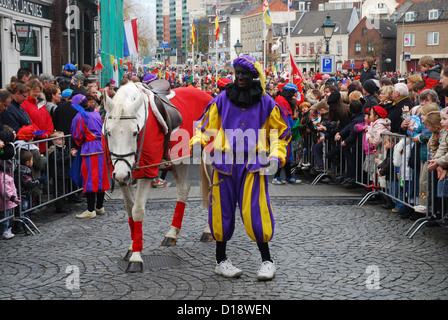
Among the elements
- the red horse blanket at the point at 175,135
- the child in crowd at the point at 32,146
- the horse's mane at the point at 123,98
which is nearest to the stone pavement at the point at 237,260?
Answer: the child in crowd at the point at 32,146

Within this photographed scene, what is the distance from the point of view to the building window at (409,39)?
7328 centimetres

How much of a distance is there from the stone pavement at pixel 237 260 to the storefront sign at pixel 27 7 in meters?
8.39

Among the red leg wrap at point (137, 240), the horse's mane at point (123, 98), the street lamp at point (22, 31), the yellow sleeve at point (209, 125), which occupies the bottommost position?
the red leg wrap at point (137, 240)

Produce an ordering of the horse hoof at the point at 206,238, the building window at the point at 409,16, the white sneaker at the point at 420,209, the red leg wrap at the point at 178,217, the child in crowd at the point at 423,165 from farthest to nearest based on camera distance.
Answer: the building window at the point at 409,16, the white sneaker at the point at 420,209, the child in crowd at the point at 423,165, the horse hoof at the point at 206,238, the red leg wrap at the point at 178,217

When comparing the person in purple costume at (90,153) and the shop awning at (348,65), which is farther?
the shop awning at (348,65)

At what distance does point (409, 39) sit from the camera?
73.5m

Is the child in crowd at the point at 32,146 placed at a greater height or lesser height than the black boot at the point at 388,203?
greater

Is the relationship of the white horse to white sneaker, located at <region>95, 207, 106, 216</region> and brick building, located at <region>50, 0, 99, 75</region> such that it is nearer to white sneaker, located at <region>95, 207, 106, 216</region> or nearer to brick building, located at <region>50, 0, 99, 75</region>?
white sneaker, located at <region>95, 207, 106, 216</region>

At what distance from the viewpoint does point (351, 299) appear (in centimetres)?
491

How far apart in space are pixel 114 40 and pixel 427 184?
1412 cm

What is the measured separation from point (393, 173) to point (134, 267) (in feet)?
14.6

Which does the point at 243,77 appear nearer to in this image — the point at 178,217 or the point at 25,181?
the point at 178,217

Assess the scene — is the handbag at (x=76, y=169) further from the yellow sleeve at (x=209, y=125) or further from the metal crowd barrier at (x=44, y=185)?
the yellow sleeve at (x=209, y=125)

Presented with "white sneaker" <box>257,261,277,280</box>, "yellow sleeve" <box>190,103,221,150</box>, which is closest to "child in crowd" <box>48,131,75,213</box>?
"yellow sleeve" <box>190,103,221,150</box>
